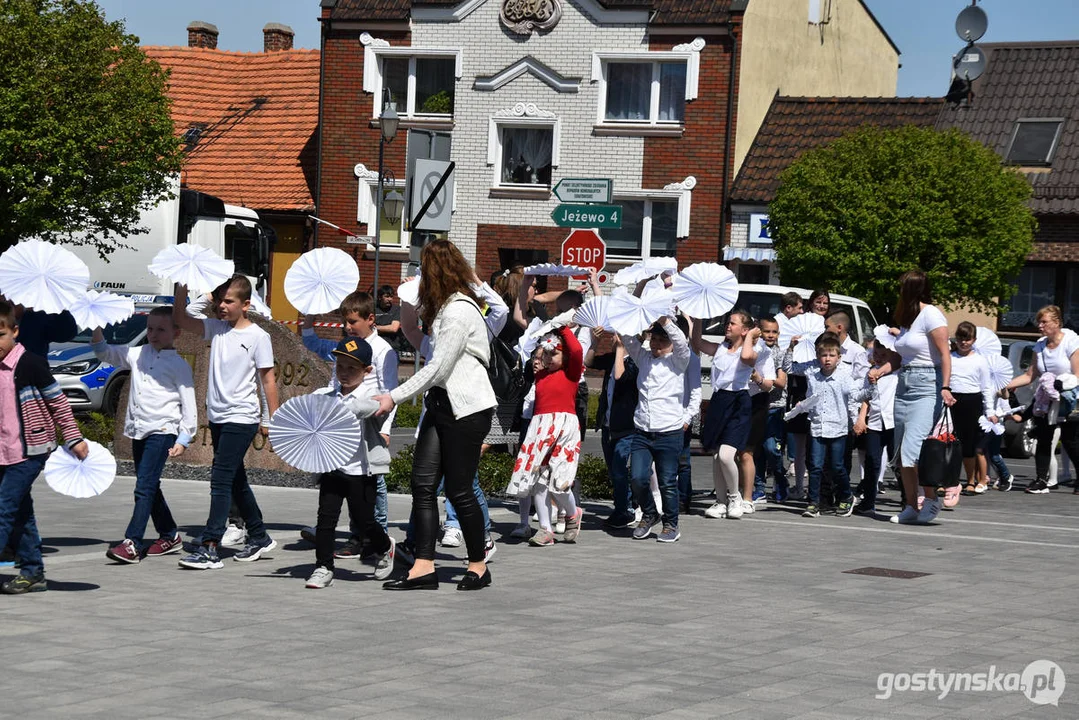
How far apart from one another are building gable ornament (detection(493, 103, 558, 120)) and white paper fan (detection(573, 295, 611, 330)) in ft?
93.9

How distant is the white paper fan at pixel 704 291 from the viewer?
11.4m

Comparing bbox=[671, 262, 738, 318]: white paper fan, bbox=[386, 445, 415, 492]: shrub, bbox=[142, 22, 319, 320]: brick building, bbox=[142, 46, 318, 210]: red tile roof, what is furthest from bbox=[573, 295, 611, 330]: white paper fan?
bbox=[142, 46, 318, 210]: red tile roof

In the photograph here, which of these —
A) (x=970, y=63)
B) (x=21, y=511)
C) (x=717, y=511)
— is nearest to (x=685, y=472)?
(x=717, y=511)

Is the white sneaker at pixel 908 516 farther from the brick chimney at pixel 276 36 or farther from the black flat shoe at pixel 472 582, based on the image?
the brick chimney at pixel 276 36

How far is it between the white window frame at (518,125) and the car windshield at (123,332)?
17.6 metres

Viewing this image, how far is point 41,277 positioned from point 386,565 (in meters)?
2.57

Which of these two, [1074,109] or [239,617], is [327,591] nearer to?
[239,617]

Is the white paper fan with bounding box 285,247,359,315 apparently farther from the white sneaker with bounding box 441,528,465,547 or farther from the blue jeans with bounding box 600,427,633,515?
the blue jeans with bounding box 600,427,633,515

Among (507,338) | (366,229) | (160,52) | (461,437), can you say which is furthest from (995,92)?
(461,437)

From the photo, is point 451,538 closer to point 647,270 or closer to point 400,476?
point 647,270

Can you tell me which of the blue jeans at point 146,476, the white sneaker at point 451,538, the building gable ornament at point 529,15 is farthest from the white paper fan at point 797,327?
the building gable ornament at point 529,15

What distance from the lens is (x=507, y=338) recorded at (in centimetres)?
1152

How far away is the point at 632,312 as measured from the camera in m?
10.9

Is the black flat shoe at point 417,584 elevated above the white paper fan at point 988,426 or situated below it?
below
